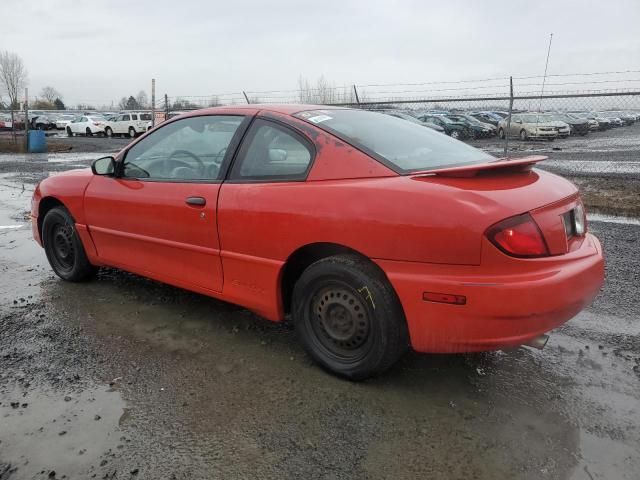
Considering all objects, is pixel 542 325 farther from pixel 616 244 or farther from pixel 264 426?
pixel 616 244

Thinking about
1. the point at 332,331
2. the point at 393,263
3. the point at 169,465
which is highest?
the point at 393,263

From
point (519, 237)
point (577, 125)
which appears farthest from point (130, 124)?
point (519, 237)

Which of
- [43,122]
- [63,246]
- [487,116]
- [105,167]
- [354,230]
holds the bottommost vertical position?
[63,246]

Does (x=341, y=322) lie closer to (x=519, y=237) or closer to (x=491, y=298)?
(x=491, y=298)

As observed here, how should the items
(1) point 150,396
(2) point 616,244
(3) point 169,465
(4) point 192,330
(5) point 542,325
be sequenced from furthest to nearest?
(2) point 616,244 < (4) point 192,330 < (1) point 150,396 < (5) point 542,325 < (3) point 169,465

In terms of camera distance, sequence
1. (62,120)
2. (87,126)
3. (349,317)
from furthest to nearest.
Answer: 1. (62,120)
2. (87,126)
3. (349,317)

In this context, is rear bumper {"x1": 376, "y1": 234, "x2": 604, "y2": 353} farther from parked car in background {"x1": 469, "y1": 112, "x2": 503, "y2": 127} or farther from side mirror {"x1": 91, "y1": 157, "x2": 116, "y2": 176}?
parked car in background {"x1": 469, "y1": 112, "x2": 503, "y2": 127}

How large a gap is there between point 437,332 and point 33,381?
2.24m

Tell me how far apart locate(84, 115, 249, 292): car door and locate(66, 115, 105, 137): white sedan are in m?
32.1

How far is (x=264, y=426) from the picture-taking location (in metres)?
2.44

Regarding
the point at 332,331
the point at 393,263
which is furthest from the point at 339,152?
the point at 332,331

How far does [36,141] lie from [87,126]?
1472 cm

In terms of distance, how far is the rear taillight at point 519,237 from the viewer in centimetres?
229

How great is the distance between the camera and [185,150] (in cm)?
359
